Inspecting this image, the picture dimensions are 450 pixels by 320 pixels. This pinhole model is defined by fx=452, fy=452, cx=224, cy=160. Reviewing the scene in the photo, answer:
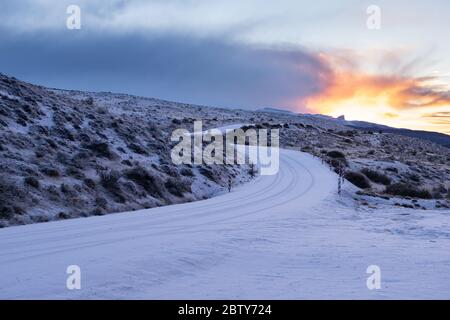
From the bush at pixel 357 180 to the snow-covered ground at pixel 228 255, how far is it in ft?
47.9

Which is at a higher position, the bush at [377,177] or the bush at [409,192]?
the bush at [377,177]

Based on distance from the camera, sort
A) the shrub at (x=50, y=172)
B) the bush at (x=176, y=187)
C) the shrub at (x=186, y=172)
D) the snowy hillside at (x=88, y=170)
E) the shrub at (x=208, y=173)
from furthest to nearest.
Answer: the shrub at (x=208, y=173), the shrub at (x=186, y=172), the bush at (x=176, y=187), the shrub at (x=50, y=172), the snowy hillside at (x=88, y=170)

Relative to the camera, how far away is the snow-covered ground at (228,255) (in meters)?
8.48

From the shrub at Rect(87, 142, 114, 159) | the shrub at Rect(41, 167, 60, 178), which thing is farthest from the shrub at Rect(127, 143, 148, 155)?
the shrub at Rect(41, 167, 60, 178)

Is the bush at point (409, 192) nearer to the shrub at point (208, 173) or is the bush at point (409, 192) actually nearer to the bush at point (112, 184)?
the shrub at point (208, 173)

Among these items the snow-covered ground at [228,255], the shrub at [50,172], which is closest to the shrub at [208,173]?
the snow-covered ground at [228,255]

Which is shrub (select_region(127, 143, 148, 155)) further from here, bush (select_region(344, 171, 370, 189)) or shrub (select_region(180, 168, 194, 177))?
bush (select_region(344, 171, 370, 189))

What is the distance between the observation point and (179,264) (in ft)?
33.6

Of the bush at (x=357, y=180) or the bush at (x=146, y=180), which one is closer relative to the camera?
the bush at (x=146, y=180)

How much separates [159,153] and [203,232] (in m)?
16.9

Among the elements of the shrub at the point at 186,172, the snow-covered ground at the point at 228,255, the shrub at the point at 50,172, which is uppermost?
the shrub at the point at 186,172

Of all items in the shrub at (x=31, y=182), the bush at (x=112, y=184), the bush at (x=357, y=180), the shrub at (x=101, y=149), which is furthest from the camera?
the bush at (x=357, y=180)
